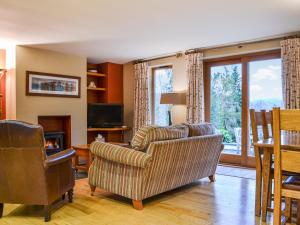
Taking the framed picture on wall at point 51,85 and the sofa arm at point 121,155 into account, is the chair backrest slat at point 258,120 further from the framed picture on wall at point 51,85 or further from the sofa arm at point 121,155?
the framed picture on wall at point 51,85

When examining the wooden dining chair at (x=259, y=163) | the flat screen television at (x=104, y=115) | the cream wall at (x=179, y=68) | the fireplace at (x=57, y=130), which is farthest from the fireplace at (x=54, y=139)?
the wooden dining chair at (x=259, y=163)

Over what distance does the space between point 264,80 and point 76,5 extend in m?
3.59

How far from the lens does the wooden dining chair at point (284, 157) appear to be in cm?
172

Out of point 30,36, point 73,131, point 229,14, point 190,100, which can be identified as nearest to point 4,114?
point 73,131

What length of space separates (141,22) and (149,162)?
2.21 metres

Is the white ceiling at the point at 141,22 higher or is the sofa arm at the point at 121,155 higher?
the white ceiling at the point at 141,22

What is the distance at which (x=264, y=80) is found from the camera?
5.15 metres

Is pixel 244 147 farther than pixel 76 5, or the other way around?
pixel 244 147

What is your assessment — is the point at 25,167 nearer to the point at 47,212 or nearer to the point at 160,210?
the point at 47,212

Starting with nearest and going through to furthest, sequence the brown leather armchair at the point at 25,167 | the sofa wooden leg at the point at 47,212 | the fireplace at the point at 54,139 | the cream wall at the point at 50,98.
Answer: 1. the brown leather armchair at the point at 25,167
2. the sofa wooden leg at the point at 47,212
3. the cream wall at the point at 50,98
4. the fireplace at the point at 54,139

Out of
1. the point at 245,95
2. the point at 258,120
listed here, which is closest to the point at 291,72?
the point at 245,95

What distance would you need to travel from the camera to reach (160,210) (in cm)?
301

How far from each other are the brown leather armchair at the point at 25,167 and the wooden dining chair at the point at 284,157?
2014 millimetres

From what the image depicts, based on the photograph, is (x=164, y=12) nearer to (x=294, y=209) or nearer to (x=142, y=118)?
(x=294, y=209)
